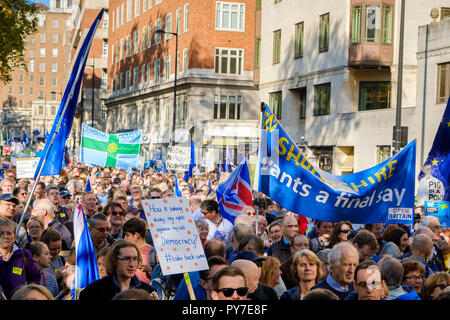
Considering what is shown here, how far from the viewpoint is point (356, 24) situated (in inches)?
1371

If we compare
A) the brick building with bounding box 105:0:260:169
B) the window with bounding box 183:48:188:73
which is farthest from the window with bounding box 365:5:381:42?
the window with bounding box 183:48:188:73

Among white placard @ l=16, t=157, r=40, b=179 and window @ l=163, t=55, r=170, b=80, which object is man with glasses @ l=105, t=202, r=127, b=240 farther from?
window @ l=163, t=55, r=170, b=80

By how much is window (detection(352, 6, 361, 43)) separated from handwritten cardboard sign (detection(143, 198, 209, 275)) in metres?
29.1

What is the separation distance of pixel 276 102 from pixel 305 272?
35495 mm

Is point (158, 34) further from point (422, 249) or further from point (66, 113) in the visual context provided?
point (422, 249)

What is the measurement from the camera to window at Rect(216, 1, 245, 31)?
176 ft

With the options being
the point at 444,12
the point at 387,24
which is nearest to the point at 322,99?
the point at 387,24

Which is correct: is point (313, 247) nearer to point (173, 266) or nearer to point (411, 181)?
point (411, 181)

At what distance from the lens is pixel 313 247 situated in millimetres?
10141

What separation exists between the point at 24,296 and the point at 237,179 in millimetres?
8049

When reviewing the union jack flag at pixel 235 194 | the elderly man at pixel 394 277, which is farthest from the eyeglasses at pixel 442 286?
the union jack flag at pixel 235 194

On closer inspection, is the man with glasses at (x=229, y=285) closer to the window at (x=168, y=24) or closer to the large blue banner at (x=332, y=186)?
the large blue banner at (x=332, y=186)

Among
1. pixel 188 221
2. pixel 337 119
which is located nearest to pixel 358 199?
pixel 188 221
